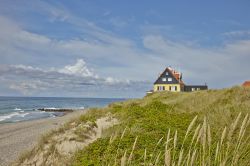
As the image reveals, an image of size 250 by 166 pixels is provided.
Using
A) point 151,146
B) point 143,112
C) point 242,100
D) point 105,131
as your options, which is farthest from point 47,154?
point 242,100

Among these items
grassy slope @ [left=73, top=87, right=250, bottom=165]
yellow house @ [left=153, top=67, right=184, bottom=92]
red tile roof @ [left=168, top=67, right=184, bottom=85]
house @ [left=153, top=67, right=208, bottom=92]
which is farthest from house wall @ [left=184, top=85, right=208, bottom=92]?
grassy slope @ [left=73, top=87, right=250, bottom=165]

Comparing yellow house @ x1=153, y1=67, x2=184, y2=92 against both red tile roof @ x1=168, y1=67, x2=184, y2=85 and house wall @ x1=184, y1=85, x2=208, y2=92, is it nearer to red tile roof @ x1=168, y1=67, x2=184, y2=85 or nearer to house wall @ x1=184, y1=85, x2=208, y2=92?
red tile roof @ x1=168, y1=67, x2=184, y2=85

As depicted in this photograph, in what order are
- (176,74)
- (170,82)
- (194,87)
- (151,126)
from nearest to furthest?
(151,126), (170,82), (176,74), (194,87)

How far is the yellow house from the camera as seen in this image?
68625 millimetres

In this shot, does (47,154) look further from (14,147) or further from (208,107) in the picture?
(14,147)

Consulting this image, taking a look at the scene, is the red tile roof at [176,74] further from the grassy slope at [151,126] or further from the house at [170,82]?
the grassy slope at [151,126]

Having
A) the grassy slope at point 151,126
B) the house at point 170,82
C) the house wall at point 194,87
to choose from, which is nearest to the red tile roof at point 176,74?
the house at point 170,82

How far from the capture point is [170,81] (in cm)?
6925

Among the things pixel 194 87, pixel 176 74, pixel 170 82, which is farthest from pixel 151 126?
pixel 194 87

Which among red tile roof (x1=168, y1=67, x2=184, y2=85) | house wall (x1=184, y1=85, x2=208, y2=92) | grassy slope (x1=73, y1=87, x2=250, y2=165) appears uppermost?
red tile roof (x1=168, y1=67, x2=184, y2=85)

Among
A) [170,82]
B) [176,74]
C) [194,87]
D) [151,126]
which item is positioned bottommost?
[151,126]

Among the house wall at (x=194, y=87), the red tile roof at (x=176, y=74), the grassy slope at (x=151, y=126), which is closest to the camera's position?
the grassy slope at (x=151, y=126)

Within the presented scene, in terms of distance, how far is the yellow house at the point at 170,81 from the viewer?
2702 inches

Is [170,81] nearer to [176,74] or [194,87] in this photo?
[176,74]
